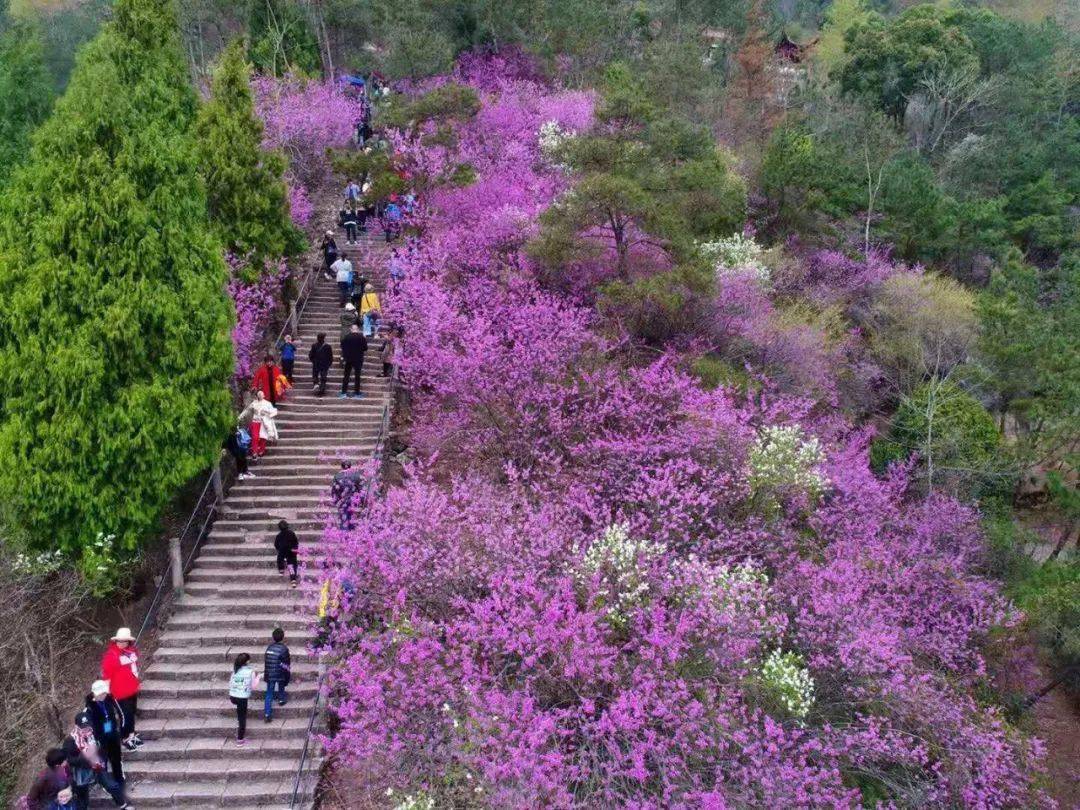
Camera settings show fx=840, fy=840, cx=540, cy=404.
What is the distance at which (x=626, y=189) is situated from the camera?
60.0 ft

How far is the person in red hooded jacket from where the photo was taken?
1084 centimetres

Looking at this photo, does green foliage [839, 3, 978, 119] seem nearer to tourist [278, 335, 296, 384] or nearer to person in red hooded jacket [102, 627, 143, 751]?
tourist [278, 335, 296, 384]

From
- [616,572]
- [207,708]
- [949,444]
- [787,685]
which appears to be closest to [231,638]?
[207,708]

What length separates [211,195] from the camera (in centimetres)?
1895

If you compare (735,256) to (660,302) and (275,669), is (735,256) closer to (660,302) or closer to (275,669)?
(660,302)

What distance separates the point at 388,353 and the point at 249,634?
7709mm

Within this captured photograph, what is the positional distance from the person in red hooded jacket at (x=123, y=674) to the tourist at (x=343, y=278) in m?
12.1

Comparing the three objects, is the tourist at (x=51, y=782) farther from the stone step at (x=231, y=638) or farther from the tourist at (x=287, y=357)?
the tourist at (x=287, y=357)

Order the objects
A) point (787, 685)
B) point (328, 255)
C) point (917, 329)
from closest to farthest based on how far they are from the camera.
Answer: point (787, 685) < point (328, 255) < point (917, 329)

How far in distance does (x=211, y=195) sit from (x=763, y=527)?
547 inches

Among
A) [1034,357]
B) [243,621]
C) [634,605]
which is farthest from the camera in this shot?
[1034,357]

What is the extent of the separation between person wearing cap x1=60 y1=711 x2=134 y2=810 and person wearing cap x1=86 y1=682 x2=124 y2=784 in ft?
0.24

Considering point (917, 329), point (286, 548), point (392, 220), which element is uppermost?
point (392, 220)

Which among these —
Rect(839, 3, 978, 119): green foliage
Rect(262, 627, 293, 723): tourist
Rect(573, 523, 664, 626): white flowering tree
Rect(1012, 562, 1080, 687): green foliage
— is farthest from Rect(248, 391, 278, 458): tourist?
Rect(839, 3, 978, 119): green foliage
